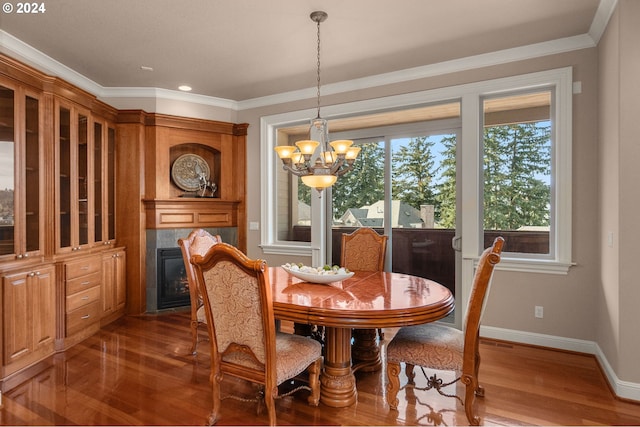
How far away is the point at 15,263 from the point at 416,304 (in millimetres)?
2920

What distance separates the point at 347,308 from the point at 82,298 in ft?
9.42

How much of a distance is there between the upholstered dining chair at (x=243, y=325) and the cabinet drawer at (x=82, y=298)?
2082 millimetres

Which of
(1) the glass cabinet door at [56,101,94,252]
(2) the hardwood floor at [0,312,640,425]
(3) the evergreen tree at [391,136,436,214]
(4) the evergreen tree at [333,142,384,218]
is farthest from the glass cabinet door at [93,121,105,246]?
(3) the evergreen tree at [391,136,436,214]

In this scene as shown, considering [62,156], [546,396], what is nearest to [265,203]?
[62,156]

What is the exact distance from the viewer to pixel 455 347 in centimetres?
218

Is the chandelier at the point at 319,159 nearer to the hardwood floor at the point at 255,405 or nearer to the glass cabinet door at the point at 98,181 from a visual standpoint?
the hardwood floor at the point at 255,405

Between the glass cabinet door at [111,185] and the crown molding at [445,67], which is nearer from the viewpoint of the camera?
the crown molding at [445,67]

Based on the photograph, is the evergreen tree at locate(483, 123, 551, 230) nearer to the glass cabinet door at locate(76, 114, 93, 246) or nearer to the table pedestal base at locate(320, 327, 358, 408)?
the table pedestal base at locate(320, 327, 358, 408)

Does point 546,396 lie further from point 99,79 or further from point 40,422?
point 99,79

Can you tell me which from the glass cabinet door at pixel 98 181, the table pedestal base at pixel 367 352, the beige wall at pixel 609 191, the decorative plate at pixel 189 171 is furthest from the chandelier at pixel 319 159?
the decorative plate at pixel 189 171

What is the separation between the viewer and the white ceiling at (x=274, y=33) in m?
2.70

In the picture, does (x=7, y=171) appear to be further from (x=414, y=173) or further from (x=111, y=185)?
(x=414, y=173)

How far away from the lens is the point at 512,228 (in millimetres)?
3615

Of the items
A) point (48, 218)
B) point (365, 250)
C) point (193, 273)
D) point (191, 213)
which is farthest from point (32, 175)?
point (365, 250)
